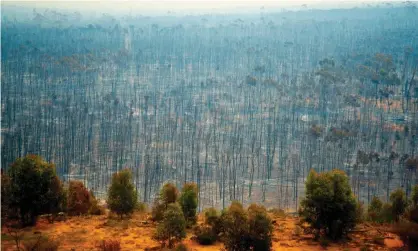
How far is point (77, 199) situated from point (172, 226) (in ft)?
37.6

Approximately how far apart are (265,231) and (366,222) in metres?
12.7

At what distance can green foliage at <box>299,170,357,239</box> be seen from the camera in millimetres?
25547

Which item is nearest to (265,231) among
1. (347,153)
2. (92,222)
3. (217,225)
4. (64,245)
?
(217,225)

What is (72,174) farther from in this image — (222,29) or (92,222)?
(222,29)

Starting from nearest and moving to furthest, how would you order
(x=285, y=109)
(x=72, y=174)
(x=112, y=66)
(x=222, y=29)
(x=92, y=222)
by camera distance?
(x=92, y=222) → (x=72, y=174) → (x=285, y=109) → (x=112, y=66) → (x=222, y=29)

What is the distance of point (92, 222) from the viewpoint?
30234 millimetres

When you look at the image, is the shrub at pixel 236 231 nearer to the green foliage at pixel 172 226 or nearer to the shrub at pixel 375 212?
the green foliage at pixel 172 226

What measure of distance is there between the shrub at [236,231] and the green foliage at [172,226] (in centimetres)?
305

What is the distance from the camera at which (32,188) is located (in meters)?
26.8

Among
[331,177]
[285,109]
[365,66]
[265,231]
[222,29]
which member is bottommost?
[265,231]

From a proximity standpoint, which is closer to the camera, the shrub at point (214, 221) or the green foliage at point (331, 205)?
the green foliage at point (331, 205)

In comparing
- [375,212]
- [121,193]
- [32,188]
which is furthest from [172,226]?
[375,212]

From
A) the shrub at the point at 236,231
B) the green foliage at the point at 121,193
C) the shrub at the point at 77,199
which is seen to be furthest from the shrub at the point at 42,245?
the shrub at the point at 77,199

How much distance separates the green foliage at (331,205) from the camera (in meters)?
25.5
